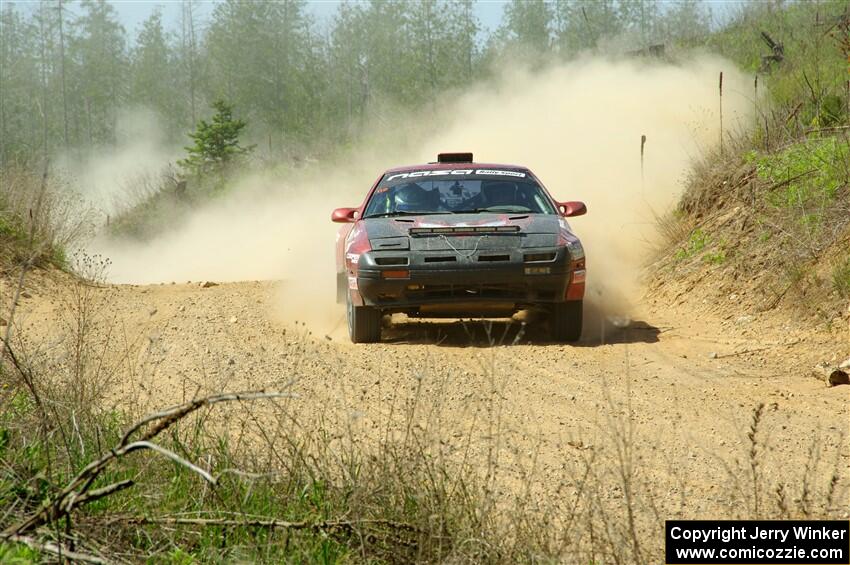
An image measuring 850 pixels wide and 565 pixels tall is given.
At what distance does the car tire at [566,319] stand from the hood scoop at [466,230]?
818mm

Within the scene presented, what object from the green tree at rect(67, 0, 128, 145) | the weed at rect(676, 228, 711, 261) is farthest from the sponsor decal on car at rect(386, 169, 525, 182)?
the green tree at rect(67, 0, 128, 145)

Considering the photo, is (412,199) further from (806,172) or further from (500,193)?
(806,172)

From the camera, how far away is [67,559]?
4.07 m

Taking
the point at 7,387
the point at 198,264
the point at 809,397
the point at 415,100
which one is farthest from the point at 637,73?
the point at 415,100

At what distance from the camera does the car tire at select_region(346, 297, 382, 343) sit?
31.9 feet

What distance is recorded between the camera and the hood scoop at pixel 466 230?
9602 millimetres

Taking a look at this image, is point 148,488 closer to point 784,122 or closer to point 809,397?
point 809,397

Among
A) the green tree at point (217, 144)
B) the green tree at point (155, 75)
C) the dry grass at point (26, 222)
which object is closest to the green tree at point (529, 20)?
the green tree at point (155, 75)

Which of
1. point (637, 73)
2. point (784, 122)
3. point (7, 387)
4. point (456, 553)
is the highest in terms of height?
point (637, 73)

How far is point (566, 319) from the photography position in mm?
9805

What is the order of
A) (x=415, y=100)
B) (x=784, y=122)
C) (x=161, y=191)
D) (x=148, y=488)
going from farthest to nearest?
1. (x=415, y=100)
2. (x=161, y=191)
3. (x=784, y=122)
4. (x=148, y=488)

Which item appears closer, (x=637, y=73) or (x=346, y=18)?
(x=637, y=73)

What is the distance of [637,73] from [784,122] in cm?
1220

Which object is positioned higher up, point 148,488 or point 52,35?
point 52,35
